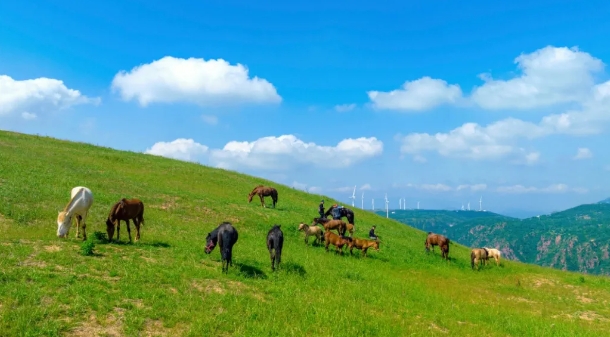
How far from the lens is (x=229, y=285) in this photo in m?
14.8

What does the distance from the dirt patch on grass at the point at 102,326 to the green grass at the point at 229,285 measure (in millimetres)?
52

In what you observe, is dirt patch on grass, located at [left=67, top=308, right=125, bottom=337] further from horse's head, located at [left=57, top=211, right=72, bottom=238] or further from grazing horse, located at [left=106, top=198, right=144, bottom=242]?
horse's head, located at [left=57, top=211, right=72, bottom=238]

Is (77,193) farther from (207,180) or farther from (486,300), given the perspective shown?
(207,180)

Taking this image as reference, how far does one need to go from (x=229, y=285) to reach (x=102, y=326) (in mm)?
5179

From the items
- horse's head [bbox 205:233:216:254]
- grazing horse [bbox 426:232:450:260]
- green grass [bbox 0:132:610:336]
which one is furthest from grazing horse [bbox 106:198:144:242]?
grazing horse [bbox 426:232:450:260]

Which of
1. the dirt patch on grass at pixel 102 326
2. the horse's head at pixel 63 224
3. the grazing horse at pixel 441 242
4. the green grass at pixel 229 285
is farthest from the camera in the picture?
the grazing horse at pixel 441 242

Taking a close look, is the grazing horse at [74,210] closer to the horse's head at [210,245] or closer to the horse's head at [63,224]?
the horse's head at [63,224]

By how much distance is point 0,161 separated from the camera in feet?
108

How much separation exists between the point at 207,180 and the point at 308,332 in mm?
38327

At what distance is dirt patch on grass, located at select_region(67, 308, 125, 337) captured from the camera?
9852mm

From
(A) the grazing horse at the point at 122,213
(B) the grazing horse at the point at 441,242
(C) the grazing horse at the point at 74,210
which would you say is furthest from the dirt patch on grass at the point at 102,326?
(B) the grazing horse at the point at 441,242

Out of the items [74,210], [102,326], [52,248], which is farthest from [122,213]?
[102,326]

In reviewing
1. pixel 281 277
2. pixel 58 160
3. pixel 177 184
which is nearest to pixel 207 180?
pixel 177 184

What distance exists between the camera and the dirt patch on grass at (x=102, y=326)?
9852 millimetres
